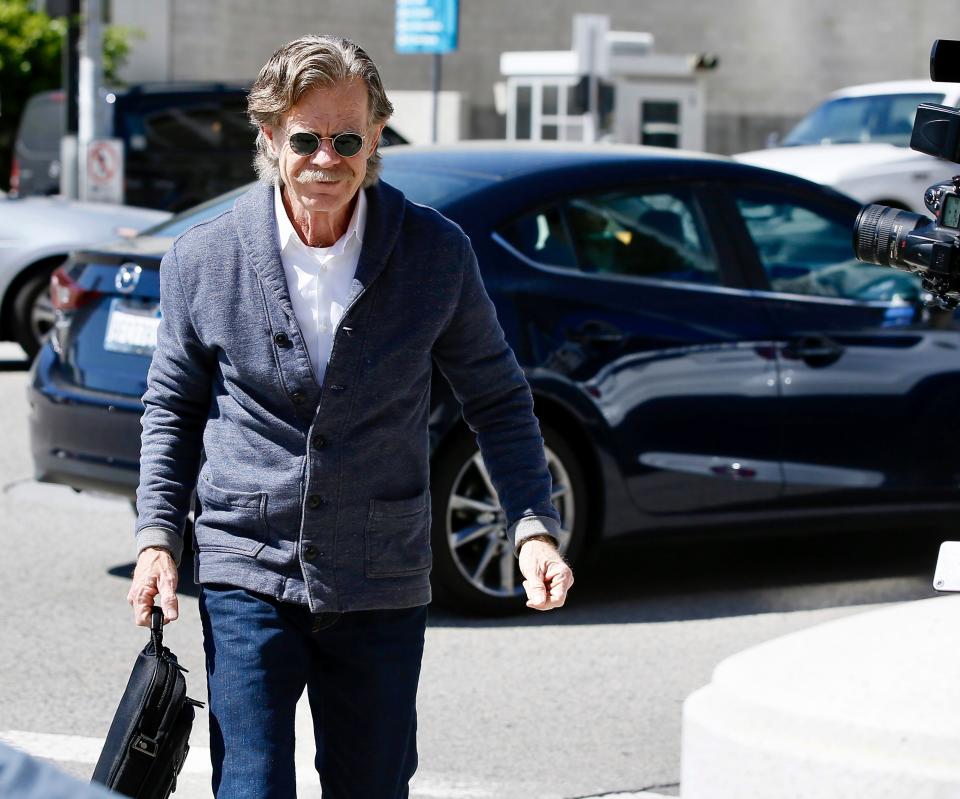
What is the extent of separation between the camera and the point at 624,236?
20.8ft

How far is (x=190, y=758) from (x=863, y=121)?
14.0 meters

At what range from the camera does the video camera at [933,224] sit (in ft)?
11.5

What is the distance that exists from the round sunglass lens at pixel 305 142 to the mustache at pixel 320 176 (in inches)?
1.3

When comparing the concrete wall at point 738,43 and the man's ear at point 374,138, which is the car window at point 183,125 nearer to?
the man's ear at point 374,138

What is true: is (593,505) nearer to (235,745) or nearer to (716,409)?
(716,409)

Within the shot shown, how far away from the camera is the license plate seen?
609cm

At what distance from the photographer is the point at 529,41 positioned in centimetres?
3281

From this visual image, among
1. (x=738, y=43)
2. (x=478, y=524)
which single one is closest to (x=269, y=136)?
(x=478, y=524)

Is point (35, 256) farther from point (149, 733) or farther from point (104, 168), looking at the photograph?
point (149, 733)

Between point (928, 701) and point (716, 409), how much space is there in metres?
4.10

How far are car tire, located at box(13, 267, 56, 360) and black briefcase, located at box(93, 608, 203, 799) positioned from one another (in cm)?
919

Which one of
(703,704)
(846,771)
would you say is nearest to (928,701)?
(846,771)

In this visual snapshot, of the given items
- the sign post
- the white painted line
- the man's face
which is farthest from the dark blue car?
the sign post

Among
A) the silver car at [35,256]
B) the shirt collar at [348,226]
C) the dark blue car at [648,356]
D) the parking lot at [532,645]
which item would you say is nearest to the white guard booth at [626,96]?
the silver car at [35,256]
